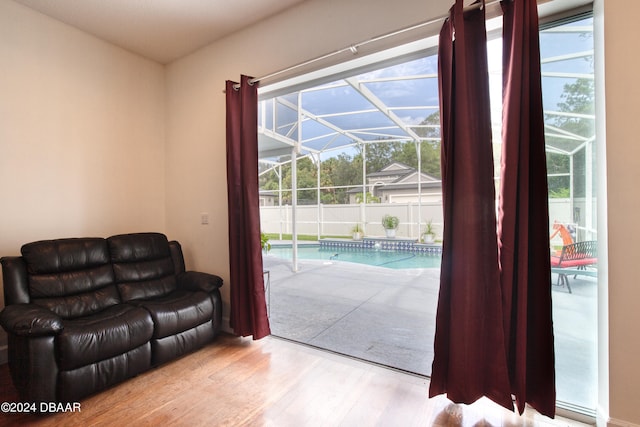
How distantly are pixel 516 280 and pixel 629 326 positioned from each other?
49 cm

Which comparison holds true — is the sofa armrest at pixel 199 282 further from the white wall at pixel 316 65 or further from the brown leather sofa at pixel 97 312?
the white wall at pixel 316 65

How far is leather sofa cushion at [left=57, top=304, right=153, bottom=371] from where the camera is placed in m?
1.71

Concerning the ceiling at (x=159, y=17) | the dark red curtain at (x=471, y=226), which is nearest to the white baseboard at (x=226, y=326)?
the dark red curtain at (x=471, y=226)

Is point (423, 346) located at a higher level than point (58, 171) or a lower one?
lower

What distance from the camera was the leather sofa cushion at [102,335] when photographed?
67.4 inches

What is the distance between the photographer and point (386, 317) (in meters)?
3.29

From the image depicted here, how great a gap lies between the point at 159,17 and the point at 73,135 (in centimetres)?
137

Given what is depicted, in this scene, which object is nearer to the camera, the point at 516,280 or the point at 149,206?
the point at 516,280

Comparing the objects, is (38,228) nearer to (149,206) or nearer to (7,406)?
(149,206)

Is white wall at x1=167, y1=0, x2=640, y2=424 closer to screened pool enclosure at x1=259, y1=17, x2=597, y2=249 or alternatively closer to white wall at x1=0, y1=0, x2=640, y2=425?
white wall at x1=0, y1=0, x2=640, y2=425

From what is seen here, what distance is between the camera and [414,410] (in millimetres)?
1714

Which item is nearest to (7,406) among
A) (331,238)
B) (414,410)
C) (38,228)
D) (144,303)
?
(144,303)

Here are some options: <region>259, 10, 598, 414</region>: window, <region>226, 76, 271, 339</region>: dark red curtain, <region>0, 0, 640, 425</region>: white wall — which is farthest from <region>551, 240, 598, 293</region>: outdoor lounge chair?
<region>226, 76, 271, 339</region>: dark red curtain

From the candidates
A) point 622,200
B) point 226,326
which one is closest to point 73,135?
point 226,326
